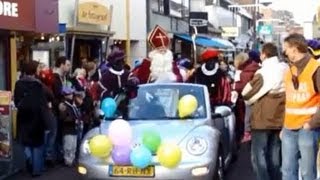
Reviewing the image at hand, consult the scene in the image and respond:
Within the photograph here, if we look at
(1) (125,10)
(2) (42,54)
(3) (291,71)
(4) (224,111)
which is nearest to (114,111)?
(4) (224,111)

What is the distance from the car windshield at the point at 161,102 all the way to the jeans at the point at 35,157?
2037 millimetres

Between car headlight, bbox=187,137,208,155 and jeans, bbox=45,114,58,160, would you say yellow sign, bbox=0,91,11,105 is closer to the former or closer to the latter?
jeans, bbox=45,114,58,160

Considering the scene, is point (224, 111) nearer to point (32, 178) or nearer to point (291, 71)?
point (291, 71)

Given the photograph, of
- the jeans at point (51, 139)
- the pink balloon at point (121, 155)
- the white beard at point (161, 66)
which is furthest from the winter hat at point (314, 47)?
the jeans at point (51, 139)

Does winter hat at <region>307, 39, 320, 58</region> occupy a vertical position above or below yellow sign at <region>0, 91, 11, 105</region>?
above

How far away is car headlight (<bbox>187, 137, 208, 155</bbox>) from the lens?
8.52m

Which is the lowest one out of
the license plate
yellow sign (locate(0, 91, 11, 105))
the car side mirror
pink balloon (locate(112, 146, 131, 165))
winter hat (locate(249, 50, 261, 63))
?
the license plate

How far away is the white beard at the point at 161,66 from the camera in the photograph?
12.9 m

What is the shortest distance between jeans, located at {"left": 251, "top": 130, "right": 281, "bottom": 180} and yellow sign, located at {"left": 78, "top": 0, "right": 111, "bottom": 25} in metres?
11.9

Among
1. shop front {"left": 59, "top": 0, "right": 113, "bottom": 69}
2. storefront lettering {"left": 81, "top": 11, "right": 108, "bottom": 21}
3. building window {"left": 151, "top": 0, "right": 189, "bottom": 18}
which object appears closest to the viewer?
shop front {"left": 59, "top": 0, "right": 113, "bottom": 69}

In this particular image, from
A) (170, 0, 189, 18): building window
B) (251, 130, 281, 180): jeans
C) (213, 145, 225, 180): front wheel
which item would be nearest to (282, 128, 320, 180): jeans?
(251, 130, 281, 180): jeans

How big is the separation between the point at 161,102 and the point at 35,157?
254 centimetres

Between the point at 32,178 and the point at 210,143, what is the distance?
3.51 meters

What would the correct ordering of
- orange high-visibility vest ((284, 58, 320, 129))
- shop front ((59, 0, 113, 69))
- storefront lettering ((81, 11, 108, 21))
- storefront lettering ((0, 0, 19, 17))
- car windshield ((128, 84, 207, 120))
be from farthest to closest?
storefront lettering ((81, 11, 108, 21))
shop front ((59, 0, 113, 69))
storefront lettering ((0, 0, 19, 17))
car windshield ((128, 84, 207, 120))
orange high-visibility vest ((284, 58, 320, 129))
